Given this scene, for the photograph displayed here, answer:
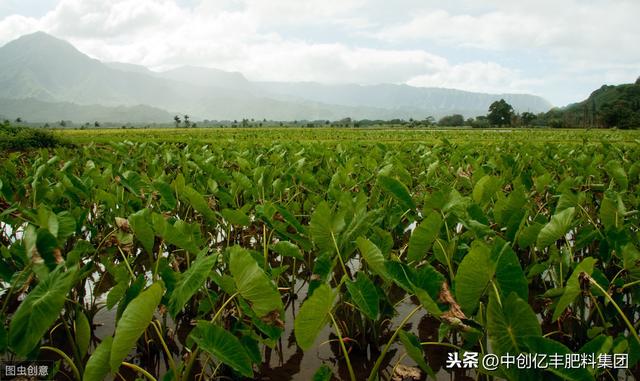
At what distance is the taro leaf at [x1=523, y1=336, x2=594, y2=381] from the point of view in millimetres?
980

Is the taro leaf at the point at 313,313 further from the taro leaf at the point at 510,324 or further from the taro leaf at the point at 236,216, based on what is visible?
the taro leaf at the point at 236,216

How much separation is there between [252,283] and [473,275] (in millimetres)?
603

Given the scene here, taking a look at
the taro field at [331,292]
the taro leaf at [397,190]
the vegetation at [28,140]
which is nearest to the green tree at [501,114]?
the vegetation at [28,140]

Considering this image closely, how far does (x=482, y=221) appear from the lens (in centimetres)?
194

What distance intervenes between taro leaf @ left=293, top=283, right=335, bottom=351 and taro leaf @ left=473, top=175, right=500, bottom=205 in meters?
1.32

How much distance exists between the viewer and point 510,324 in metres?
1.07

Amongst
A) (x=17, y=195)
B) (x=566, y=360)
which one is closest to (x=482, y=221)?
(x=566, y=360)

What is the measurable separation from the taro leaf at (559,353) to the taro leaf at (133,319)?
2.99 feet

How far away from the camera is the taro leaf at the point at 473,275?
1121 millimetres

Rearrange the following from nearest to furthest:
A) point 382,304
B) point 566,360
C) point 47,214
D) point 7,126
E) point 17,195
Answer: point 566,360 < point 47,214 < point 382,304 < point 17,195 < point 7,126

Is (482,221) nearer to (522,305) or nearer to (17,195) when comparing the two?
(522,305)

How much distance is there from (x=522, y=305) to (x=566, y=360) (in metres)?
0.15

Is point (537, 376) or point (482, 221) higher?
point (482, 221)

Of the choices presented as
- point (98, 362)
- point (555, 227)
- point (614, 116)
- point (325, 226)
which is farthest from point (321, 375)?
point (614, 116)
